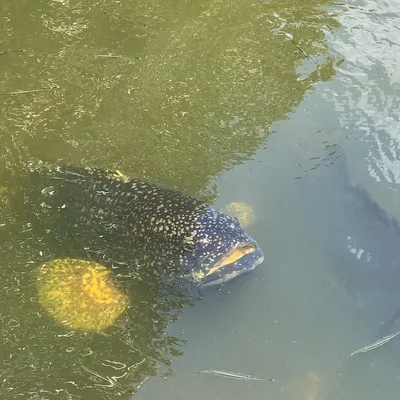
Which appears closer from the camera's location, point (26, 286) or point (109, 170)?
point (26, 286)

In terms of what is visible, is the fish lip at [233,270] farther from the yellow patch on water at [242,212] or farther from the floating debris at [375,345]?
the floating debris at [375,345]

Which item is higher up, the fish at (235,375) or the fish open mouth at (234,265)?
the fish open mouth at (234,265)

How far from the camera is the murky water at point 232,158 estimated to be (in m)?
4.15

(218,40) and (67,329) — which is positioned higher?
(218,40)

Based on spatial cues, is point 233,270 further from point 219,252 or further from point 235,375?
point 235,375

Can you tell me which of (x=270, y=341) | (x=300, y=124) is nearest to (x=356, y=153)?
(x=300, y=124)

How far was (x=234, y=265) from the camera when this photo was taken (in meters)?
4.47

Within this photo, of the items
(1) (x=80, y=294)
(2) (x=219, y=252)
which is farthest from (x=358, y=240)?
(1) (x=80, y=294)

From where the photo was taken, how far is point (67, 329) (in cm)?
434

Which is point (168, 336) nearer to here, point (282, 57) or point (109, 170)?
point (109, 170)

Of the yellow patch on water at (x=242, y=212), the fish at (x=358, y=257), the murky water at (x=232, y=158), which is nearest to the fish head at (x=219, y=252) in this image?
the murky water at (x=232, y=158)

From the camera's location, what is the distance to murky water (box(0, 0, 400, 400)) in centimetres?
415

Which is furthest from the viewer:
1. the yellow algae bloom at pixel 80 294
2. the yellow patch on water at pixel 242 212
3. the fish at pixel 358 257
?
the yellow patch on water at pixel 242 212

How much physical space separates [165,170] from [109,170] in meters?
0.62
